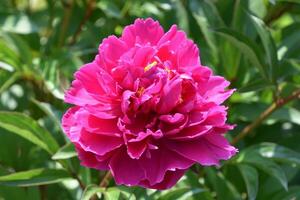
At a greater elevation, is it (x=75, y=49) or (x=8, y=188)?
(x=75, y=49)

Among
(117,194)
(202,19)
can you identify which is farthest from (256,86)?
(117,194)

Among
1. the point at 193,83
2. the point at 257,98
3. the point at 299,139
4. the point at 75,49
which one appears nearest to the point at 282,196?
the point at 299,139

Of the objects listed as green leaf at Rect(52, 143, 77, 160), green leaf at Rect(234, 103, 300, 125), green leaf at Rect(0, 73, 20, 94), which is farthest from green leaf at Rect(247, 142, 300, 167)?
green leaf at Rect(0, 73, 20, 94)

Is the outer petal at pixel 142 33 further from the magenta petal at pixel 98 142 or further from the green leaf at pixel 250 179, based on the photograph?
the green leaf at pixel 250 179

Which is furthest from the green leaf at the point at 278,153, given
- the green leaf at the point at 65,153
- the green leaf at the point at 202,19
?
the green leaf at the point at 65,153

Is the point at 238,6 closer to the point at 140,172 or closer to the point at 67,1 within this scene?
the point at 67,1

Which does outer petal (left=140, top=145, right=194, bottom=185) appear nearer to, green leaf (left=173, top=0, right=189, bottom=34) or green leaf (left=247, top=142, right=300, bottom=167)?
green leaf (left=247, top=142, right=300, bottom=167)

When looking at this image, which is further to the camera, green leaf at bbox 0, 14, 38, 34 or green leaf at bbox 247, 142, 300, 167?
green leaf at bbox 0, 14, 38, 34
